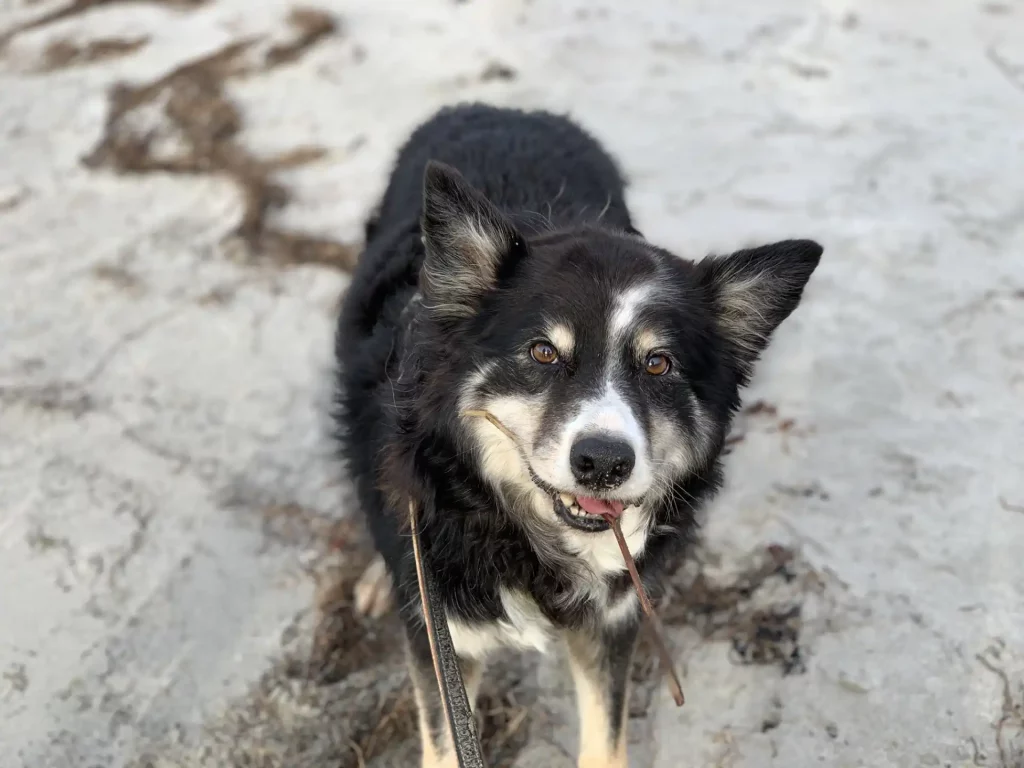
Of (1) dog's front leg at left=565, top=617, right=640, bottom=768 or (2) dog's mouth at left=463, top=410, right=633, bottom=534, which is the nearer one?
(2) dog's mouth at left=463, top=410, right=633, bottom=534

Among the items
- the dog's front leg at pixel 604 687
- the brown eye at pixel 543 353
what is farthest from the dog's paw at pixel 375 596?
the brown eye at pixel 543 353

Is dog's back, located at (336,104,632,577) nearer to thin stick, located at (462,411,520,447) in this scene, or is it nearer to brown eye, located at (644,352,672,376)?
thin stick, located at (462,411,520,447)

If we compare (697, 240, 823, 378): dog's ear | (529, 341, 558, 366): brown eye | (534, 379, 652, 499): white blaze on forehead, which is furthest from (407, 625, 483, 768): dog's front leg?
(697, 240, 823, 378): dog's ear

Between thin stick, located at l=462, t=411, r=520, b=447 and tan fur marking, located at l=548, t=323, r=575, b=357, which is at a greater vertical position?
tan fur marking, located at l=548, t=323, r=575, b=357

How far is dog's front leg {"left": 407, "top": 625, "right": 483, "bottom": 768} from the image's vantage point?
2422 millimetres

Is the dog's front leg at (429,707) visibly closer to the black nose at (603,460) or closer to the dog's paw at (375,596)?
the dog's paw at (375,596)

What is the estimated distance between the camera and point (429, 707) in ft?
7.97

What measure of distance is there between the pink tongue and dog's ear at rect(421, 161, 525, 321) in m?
0.62

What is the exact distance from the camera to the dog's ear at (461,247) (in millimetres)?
2080

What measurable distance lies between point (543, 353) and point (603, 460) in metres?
0.38

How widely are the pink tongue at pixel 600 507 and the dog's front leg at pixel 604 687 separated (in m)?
0.55

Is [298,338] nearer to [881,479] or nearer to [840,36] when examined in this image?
[881,479]

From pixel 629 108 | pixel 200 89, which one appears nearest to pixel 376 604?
pixel 629 108

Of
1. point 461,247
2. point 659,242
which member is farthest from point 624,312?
point 659,242
